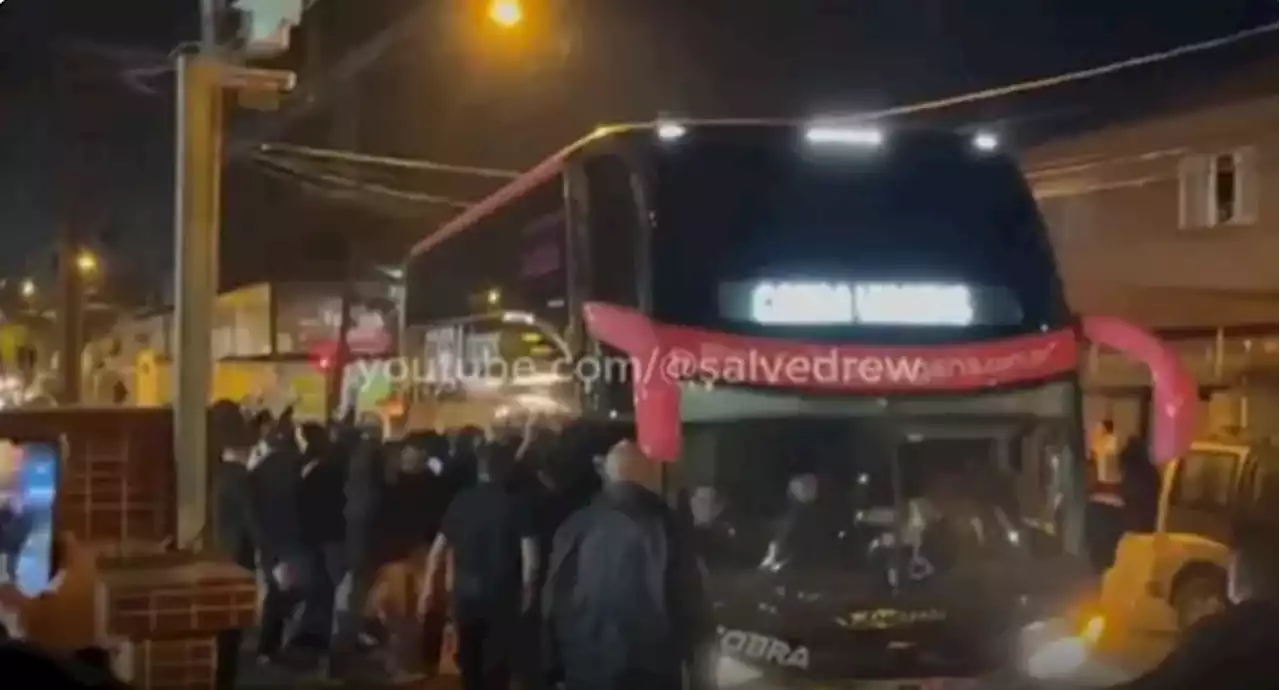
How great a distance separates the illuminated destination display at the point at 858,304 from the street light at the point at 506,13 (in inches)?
20.0

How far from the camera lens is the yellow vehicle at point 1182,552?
2502 millimetres

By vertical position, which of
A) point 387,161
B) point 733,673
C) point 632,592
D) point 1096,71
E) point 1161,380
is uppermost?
point 1096,71

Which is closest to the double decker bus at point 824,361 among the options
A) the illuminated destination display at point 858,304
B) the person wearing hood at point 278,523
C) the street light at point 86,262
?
the illuminated destination display at point 858,304

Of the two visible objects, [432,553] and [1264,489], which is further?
[1264,489]

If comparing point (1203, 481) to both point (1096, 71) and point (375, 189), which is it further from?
point (375, 189)

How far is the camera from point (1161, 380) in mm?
2533

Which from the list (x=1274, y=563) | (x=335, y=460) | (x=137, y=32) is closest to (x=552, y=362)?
(x=335, y=460)

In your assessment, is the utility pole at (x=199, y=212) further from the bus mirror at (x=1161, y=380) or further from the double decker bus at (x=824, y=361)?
the bus mirror at (x=1161, y=380)

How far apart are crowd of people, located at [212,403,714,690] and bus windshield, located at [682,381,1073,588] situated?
0.35 ft

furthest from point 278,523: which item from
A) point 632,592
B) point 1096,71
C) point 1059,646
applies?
point 1096,71

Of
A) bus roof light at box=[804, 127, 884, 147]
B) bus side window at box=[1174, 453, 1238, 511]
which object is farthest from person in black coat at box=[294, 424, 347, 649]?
bus side window at box=[1174, 453, 1238, 511]

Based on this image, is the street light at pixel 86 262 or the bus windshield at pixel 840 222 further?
the street light at pixel 86 262

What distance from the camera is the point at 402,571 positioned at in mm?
2559

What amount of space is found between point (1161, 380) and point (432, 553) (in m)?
1.02
